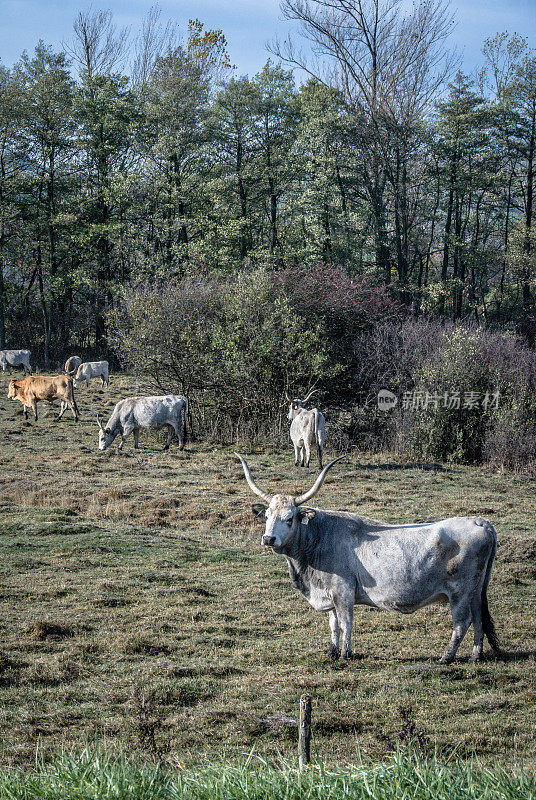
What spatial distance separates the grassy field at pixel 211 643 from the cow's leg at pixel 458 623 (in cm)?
13

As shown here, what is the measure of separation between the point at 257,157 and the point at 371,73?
7024mm

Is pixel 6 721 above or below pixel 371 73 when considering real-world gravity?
below

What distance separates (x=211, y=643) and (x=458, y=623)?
2459 millimetres

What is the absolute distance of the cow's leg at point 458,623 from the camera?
277 inches

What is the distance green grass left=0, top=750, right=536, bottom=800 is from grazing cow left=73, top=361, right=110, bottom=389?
1087 inches

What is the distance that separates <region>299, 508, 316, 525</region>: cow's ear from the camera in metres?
7.31

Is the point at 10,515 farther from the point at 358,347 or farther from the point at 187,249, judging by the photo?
the point at 187,249

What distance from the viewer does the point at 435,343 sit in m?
22.6

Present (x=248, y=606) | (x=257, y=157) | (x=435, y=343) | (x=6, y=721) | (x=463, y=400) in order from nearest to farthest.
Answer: (x=6, y=721)
(x=248, y=606)
(x=463, y=400)
(x=435, y=343)
(x=257, y=157)

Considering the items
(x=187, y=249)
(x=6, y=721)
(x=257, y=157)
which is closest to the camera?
(x=6, y=721)

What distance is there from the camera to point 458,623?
23.2 feet

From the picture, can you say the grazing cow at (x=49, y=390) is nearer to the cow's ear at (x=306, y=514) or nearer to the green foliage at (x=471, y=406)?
the green foliage at (x=471, y=406)

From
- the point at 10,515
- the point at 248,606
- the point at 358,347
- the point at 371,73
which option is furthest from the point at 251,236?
the point at 248,606

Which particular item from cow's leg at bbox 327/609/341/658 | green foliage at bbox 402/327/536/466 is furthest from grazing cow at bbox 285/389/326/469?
cow's leg at bbox 327/609/341/658
